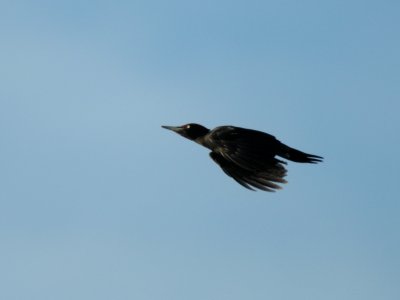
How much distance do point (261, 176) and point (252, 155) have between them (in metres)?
0.49

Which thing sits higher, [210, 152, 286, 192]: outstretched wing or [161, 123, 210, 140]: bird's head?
[161, 123, 210, 140]: bird's head

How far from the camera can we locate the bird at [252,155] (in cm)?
4697

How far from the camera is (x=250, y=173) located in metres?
47.4

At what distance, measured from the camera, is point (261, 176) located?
1853 inches

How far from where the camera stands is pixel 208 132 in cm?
4841

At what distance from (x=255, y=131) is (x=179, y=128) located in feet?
8.44

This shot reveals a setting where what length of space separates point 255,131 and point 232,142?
687 mm

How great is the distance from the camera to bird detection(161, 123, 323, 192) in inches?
1849

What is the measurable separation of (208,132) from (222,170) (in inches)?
36.5

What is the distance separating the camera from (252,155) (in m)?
47.0

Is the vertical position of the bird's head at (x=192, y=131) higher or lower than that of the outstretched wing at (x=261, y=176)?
higher

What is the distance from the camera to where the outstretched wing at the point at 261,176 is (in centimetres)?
4691

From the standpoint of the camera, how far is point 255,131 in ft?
156

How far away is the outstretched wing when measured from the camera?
46.9 meters
